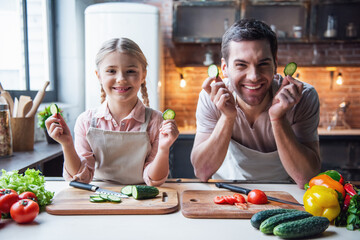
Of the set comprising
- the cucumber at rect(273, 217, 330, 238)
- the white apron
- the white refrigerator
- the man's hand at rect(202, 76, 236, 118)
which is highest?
the white refrigerator

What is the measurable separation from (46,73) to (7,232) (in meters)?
3.07

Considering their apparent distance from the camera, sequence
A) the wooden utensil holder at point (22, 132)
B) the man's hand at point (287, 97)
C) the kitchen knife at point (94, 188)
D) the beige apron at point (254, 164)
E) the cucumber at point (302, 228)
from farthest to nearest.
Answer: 1. the wooden utensil holder at point (22, 132)
2. the beige apron at point (254, 164)
3. the man's hand at point (287, 97)
4. the kitchen knife at point (94, 188)
5. the cucumber at point (302, 228)

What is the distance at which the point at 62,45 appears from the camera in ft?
12.9

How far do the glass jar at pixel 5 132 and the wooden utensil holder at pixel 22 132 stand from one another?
0.78 feet

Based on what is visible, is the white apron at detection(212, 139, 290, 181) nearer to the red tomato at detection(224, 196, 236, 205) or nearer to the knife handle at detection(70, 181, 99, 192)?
the red tomato at detection(224, 196, 236, 205)

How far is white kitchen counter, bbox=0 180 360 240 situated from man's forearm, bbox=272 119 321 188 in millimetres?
535

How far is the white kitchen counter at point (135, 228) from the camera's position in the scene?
3.34 ft

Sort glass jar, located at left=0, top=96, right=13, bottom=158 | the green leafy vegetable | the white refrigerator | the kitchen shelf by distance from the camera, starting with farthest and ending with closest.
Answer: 1. the kitchen shelf
2. the white refrigerator
3. glass jar, located at left=0, top=96, right=13, bottom=158
4. the green leafy vegetable

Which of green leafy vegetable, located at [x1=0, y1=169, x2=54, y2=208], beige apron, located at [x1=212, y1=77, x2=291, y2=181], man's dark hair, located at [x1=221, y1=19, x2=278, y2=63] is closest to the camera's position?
green leafy vegetable, located at [x1=0, y1=169, x2=54, y2=208]

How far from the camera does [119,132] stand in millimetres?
1632

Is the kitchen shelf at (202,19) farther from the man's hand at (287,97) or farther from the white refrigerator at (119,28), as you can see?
the man's hand at (287,97)

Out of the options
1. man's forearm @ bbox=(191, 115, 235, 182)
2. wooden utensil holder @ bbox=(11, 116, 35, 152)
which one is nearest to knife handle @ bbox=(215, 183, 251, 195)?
man's forearm @ bbox=(191, 115, 235, 182)

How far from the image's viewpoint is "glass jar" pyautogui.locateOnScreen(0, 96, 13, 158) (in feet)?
6.77

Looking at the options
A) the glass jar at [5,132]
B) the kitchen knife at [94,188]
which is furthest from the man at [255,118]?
the glass jar at [5,132]
